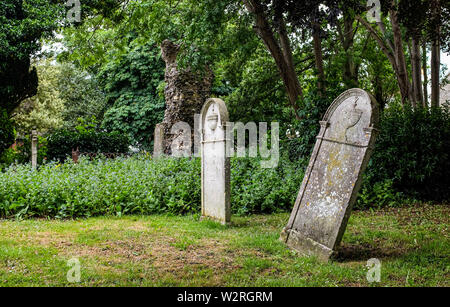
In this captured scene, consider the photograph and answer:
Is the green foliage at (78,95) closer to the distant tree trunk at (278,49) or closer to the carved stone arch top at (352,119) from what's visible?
the distant tree trunk at (278,49)

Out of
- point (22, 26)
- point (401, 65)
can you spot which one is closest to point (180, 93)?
point (22, 26)

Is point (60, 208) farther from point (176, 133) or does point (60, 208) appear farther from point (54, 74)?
point (54, 74)

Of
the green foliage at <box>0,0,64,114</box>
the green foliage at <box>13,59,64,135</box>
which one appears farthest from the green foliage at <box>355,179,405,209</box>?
the green foliage at <box>13,59,64,135</box>

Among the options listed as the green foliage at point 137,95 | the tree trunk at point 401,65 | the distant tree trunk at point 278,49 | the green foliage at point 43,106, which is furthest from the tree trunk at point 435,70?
the green foliage at point 43,106

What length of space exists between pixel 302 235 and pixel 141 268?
7.39 feet

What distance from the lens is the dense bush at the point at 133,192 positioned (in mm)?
7637

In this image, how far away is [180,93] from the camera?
14.7m

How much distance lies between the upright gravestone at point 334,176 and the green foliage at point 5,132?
41.5ft

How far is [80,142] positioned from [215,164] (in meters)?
10.3

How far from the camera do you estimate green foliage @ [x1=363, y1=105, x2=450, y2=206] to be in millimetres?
9000

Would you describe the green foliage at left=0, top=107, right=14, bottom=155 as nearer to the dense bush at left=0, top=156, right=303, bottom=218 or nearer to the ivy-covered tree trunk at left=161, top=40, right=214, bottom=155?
the dense bush at left=0, top=156, right=303, bottom=218

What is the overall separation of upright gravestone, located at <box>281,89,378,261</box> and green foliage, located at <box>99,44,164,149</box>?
59.5ft

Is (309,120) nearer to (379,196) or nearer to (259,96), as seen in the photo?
(259,96)
